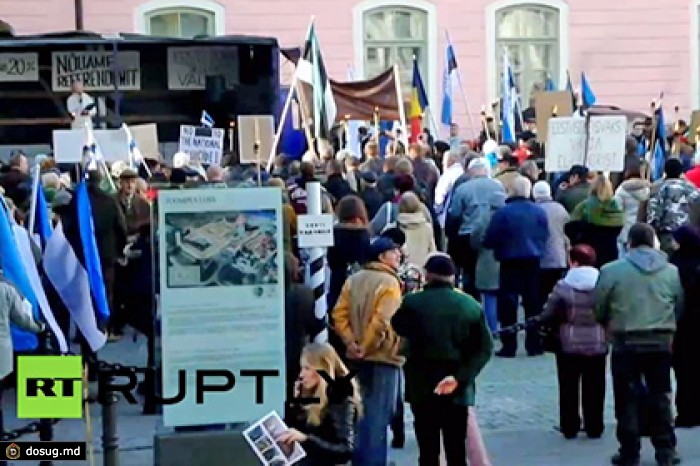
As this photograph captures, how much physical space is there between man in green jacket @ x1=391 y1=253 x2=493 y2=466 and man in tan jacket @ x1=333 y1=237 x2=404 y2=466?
0.61 metres

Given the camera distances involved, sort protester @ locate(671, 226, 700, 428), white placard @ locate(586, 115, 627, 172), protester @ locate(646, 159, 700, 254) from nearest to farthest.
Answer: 1. protester @ locate(671, 226, 700, 428)
2. protester @ locate(646, 159, 700, 254)
3. white placard @ locate(586, 115, 627, 172)

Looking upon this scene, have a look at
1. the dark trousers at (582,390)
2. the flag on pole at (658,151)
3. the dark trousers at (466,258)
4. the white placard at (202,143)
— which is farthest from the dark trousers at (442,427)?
the flag on pole at (658,151)

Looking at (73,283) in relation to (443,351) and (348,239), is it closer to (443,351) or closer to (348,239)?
(443,351)

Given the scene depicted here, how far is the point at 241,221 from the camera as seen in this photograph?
9.35 m

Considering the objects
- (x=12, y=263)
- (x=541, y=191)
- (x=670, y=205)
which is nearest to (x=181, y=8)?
(x=541, y=191)

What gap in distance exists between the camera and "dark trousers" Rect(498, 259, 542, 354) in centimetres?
1444

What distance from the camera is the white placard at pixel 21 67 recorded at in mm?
22766

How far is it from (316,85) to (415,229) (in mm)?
4427

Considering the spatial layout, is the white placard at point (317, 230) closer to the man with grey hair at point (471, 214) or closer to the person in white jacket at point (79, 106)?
the man with grey hair at point (471, 214)

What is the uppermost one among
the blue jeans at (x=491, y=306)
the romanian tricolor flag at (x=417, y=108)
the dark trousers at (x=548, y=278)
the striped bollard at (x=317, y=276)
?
the romanian tricolor flag at (x=417, y=108)

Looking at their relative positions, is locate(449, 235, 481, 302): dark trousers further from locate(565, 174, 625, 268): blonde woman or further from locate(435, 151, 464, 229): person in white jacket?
locate(565, 174, 625, 268): blonde woman

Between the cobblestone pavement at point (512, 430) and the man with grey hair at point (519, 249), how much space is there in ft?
2.29

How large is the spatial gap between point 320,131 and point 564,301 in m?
7.48

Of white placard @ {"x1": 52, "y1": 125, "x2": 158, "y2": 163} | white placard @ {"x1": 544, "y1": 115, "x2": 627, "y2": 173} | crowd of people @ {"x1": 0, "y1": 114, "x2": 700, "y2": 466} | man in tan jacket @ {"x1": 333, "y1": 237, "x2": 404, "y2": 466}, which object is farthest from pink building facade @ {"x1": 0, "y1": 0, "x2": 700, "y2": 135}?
man in tan jacket @ {"x1": 333, "y1": 237, "x2": 404, "y2": 466}
